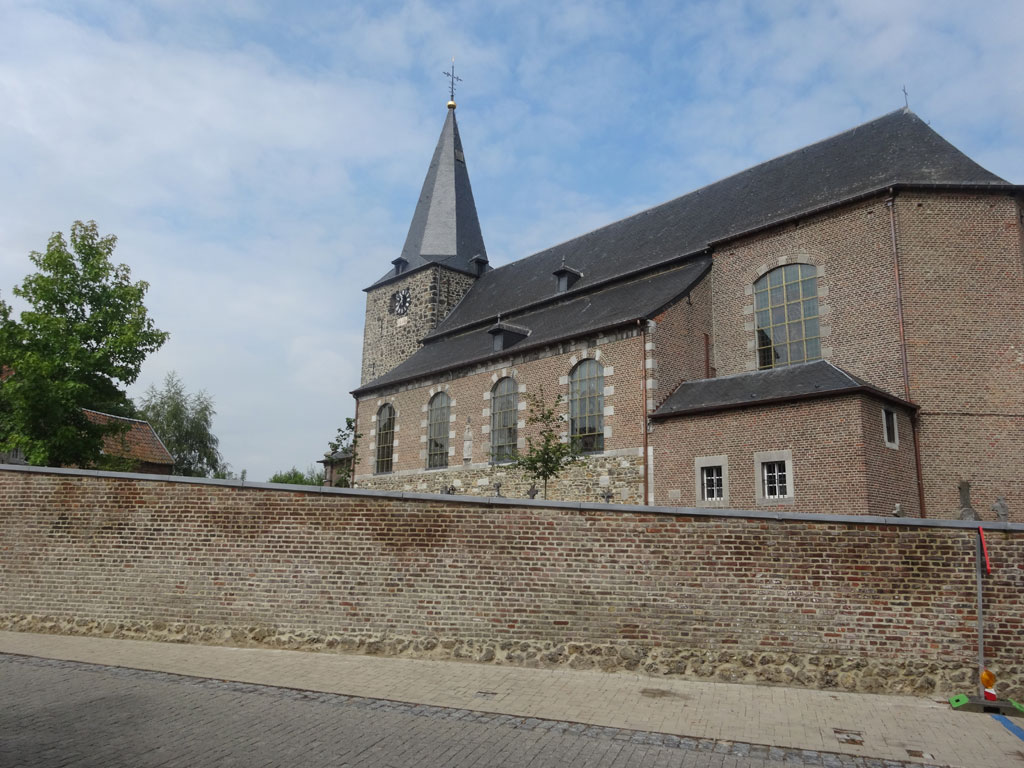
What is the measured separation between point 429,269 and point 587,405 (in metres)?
13.8

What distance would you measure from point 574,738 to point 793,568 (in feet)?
11.2

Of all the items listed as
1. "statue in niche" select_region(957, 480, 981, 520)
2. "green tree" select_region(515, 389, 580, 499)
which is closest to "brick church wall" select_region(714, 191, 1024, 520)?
"statue in niche" select_region(957, 480, 981, 520)

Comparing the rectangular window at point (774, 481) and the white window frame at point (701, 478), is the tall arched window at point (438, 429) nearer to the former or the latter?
the white window frame at point (701, 478)

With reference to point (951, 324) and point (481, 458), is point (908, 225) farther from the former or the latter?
point (481, 458)

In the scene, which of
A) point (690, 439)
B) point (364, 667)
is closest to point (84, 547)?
point (364, 667)

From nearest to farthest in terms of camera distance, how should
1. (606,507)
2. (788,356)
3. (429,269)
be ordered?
(606,507)
(788,356)
(429,269)

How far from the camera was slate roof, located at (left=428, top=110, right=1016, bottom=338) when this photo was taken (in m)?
17.0

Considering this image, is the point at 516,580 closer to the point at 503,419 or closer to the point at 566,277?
the point at 503,419

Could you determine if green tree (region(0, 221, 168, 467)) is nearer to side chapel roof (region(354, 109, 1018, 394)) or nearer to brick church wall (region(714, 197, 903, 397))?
side chapel roof (region(354, 109, 1018, 394))

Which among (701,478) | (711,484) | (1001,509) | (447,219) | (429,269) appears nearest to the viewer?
(1001,509)

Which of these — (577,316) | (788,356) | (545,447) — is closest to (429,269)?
(577,316)

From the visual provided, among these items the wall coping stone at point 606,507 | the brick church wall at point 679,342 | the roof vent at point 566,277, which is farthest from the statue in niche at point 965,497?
the roof vent at point 566,277

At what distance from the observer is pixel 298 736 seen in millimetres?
5480

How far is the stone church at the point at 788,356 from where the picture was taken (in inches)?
581
